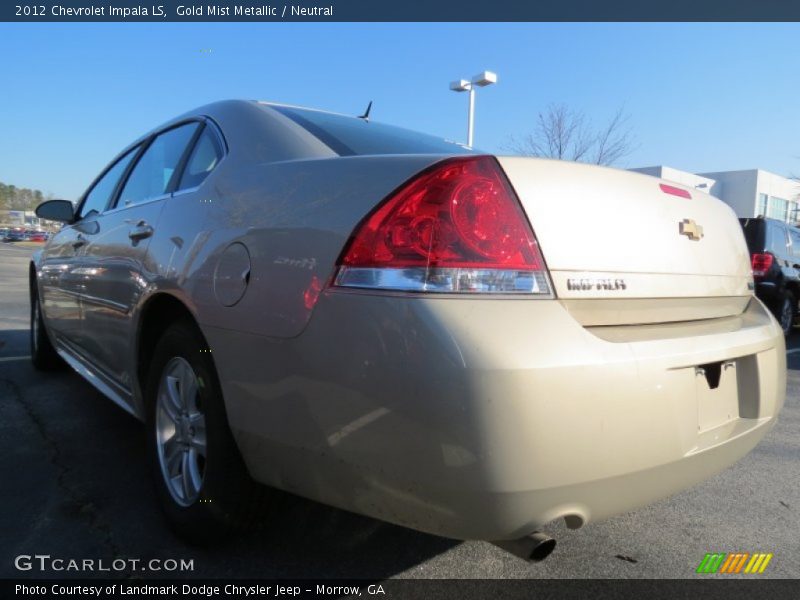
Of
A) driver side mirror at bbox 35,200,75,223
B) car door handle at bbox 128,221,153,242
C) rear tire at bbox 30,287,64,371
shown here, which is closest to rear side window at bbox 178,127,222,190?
car door handle at bbox 128,221,153,242

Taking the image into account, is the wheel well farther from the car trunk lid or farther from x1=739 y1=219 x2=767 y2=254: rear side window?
x1=739 y1=219 x2=767 y2=254: rear side window

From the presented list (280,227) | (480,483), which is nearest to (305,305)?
(280,227)

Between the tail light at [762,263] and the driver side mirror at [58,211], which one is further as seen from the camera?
the tail light at [762,263]

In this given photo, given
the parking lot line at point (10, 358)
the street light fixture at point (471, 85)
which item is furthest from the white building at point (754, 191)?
the parking lot line at point (10, 358)

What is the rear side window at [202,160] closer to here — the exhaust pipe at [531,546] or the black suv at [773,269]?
the exhaust pipe at [531,546]

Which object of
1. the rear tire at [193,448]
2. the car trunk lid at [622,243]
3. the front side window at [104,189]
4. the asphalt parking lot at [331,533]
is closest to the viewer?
the car trunk lid at [622,243]

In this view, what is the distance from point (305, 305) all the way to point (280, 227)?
30 cm

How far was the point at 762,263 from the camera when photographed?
8.47m

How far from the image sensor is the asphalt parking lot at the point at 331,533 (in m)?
2.01

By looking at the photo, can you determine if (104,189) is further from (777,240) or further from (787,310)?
(787,310)

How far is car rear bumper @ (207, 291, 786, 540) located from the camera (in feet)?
4.26

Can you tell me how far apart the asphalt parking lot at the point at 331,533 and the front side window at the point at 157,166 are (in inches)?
52.7

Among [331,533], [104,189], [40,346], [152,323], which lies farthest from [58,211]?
[331,533]

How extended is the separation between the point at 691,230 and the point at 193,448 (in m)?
1.88
